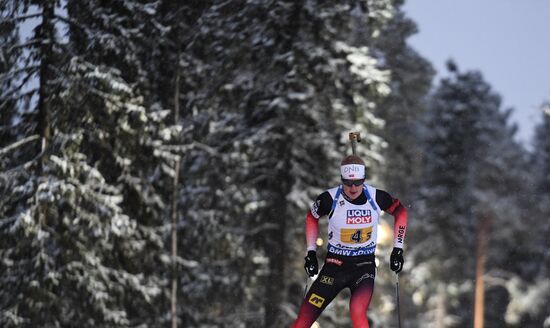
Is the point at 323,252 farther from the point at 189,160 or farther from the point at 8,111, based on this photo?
the point at 8,111

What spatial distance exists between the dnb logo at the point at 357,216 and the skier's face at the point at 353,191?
180 mm

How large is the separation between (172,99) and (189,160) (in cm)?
186

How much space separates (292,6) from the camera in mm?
20562

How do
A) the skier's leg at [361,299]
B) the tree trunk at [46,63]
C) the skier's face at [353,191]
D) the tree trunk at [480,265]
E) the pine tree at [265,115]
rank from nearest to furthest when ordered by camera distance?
the skier's leg at [361,299], the skier's face at [353,191], the tree trunk at [46,63], the pine tree at [265,115], the tree trunk at [480,265]

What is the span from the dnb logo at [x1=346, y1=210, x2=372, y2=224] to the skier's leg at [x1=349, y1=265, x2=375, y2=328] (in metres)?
0.65

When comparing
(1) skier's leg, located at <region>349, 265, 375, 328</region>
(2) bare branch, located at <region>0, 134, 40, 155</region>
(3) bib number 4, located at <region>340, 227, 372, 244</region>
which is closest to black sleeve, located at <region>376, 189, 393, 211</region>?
A: (3) bib number 4, located at <region>340, 227, 372, 244</region>

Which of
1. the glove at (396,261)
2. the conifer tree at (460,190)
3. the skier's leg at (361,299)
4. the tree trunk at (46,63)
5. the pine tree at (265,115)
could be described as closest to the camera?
the skier's leg at (361,299)

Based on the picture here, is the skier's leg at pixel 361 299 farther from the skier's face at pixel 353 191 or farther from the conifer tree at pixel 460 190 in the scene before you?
the conifer tree at pixel 460 190

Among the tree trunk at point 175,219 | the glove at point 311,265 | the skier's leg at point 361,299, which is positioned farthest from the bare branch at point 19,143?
the skier's leg at point 361,299

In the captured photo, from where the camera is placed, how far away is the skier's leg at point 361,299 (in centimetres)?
929

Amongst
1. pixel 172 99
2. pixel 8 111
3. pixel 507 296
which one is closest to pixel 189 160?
pixel 172 99

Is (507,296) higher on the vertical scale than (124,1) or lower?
lower

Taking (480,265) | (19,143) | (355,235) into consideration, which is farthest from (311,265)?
(480,265)

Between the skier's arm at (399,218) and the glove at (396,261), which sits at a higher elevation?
the skier's arm at (399,218)
